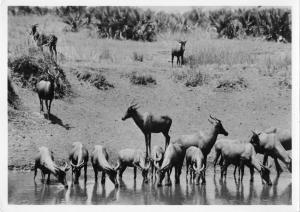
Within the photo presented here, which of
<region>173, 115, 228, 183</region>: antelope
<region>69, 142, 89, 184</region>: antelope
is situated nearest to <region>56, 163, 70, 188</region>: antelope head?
<region>69, 142, 89, 184</region>: antelope

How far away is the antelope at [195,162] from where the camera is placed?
→ 2027cm

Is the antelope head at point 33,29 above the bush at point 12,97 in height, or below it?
above

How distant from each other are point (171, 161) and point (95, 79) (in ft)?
23.2

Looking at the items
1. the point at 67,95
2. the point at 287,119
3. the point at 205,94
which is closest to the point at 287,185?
the point at 287,119

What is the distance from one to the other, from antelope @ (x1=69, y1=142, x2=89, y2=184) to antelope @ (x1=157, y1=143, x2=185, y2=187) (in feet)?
6.97

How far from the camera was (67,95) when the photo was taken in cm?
2567

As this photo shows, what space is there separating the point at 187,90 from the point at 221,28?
3.18m

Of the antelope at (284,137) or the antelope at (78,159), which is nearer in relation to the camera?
the antelope at (78,159)

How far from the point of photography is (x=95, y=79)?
2634 centimetres

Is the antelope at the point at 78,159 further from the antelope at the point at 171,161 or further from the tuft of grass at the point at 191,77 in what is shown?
the tuft of grass at the point at 191,77

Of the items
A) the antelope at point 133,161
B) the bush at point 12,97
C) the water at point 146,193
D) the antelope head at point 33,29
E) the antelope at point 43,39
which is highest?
the antelope head at point 33,29

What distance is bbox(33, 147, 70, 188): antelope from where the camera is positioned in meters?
19.8

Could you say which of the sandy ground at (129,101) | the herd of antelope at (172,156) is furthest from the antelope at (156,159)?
the sandy ground at (129,101)

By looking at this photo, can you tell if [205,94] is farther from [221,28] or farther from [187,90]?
[221,28]
